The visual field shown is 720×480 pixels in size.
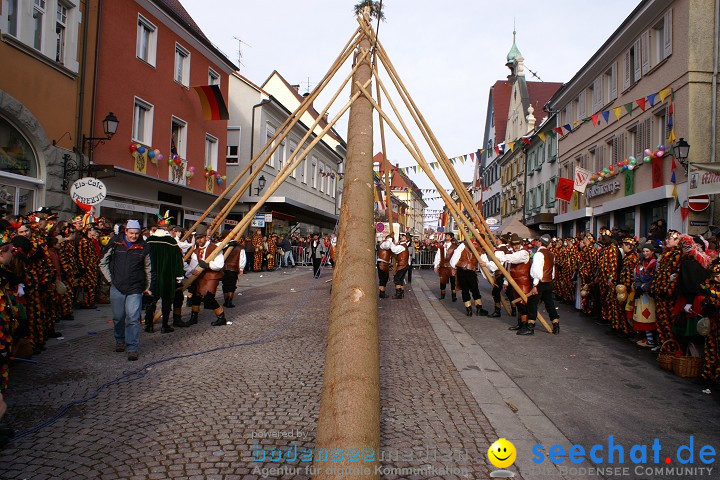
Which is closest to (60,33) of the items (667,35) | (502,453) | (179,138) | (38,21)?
(38,21)

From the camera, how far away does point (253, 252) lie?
857 inches

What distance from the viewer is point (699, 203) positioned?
13805mm

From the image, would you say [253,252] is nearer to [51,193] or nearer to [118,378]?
[51,193]

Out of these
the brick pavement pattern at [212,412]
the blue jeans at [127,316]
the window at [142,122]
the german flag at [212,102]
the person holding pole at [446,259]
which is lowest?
the brick pavement pattern at [212,412]

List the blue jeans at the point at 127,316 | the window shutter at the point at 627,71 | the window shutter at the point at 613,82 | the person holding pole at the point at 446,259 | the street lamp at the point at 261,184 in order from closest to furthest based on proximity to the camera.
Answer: the blue jeans at the point at 127,316 < the person holding pole at the point at 446,259 < the window shutter at the point at 627,71 < the window shutter at the point at 613,82 < the street lamp at the point at 261,184

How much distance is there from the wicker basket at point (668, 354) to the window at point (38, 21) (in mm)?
13583

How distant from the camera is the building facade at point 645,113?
14.9 meters

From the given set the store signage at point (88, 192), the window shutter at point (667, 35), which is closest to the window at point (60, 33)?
the store signage at point (88, 192)

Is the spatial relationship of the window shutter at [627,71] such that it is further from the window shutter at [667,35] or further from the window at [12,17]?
the window at [12,17]

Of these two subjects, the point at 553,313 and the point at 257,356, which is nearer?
the point at 257,356

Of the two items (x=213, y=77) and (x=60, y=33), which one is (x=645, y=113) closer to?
(x=213, y=77)

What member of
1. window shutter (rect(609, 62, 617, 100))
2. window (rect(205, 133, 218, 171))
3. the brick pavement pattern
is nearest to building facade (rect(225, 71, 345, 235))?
window (rect(205, 133, 218, 171))

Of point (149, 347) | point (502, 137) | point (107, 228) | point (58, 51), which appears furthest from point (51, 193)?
point (502, 137)

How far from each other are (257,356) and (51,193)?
28.5ft
